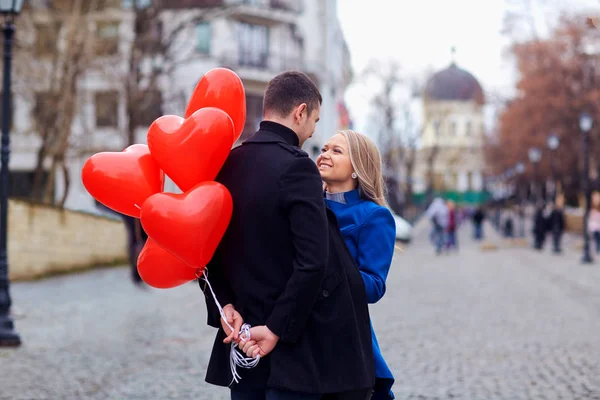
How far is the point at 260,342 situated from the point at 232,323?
0.50 ft

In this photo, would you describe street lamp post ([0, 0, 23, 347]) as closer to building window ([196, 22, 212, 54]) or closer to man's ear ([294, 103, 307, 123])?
man's ear ([294, 103, 307, 123])

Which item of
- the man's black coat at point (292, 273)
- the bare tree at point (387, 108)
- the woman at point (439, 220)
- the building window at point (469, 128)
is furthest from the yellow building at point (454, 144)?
the man's black coat at point (292, 273)

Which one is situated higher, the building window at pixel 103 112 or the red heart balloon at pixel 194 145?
the red heart balloon at pixel 194 145

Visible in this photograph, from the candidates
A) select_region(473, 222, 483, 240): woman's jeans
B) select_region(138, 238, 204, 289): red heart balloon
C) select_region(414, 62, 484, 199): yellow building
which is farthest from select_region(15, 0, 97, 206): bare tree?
select_region(414, 62, 484, 199): yellow building

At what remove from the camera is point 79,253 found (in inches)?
797

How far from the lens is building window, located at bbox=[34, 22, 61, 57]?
22.8 m

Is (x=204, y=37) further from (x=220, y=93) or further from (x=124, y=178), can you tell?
(x=124, y=178)

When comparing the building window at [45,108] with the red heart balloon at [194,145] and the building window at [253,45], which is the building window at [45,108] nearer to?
the building window at [253,45]

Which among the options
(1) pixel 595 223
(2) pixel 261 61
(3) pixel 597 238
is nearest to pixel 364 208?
(1) pixel 595 223

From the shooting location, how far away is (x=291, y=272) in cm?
301

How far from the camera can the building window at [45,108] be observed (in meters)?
21.3

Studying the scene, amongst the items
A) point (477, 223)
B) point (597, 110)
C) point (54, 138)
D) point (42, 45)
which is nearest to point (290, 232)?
point (54, 138)

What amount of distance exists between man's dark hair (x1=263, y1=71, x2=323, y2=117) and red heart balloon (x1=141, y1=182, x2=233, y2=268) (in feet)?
1.18

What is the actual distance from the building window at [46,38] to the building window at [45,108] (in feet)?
3.91
